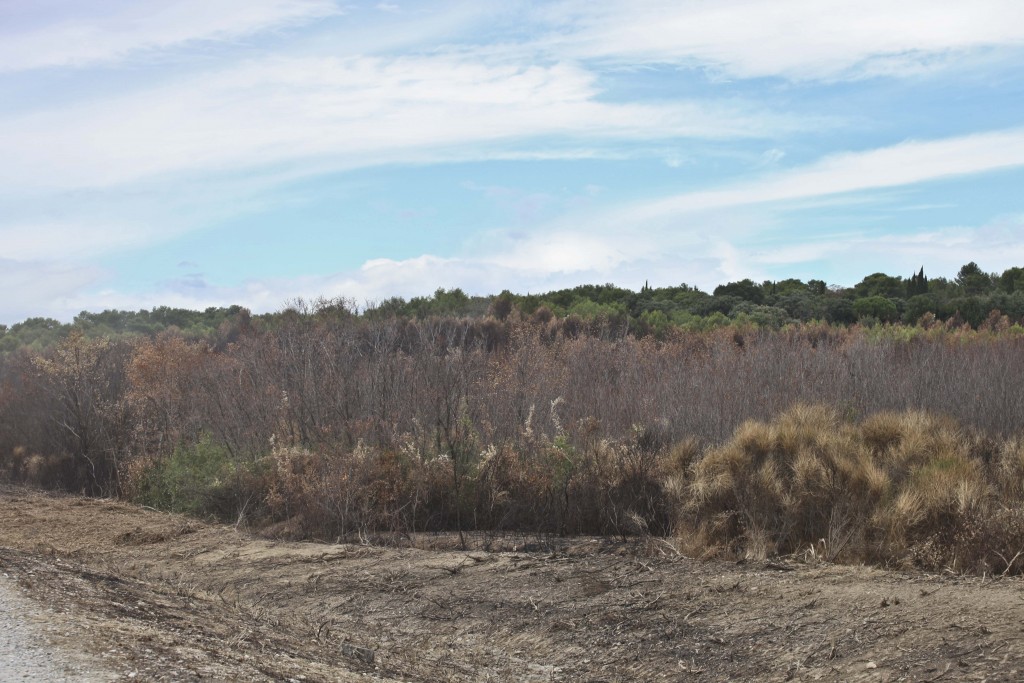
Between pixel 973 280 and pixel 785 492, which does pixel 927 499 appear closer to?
pixel 785 492

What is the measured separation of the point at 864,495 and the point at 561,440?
15.2 ft

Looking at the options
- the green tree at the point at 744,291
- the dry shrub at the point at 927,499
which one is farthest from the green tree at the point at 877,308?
the dry shrub at the point at 927,499

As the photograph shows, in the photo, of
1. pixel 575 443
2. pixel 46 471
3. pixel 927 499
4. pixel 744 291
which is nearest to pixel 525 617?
pixel 927 499

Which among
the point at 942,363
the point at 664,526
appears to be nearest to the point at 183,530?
the point at 664,526

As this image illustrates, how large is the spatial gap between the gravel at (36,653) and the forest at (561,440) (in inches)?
248

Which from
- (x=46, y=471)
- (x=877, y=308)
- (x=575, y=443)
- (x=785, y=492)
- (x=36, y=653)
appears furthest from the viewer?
(x=877, y=308)

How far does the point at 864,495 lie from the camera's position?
37.9ft

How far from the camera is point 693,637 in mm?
8945

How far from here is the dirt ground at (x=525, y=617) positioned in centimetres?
763

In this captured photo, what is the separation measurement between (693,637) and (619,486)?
4.89m

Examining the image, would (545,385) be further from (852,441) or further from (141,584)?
(141,584)

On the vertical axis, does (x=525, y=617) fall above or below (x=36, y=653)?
below

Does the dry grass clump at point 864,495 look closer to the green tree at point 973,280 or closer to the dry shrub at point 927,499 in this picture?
the dry shrub at point 927,499

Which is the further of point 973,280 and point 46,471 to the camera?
point 973,280
